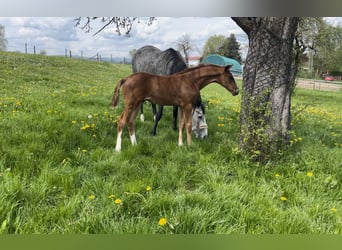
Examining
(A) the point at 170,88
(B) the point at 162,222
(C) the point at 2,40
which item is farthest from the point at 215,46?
(C) the point at 2,40

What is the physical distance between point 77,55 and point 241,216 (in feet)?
6.42

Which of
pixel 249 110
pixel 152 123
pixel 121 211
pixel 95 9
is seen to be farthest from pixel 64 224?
pixel 152 123

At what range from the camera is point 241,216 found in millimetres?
1582

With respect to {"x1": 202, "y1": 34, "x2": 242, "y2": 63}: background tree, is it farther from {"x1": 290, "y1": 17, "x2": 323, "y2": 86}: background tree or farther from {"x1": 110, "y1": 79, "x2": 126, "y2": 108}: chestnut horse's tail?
{"x1": 110, "y1": 79, "x2": 126, "y2": 108}: chestnut horse's tail

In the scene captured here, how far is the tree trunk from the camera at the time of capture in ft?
7.20

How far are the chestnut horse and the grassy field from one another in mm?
210

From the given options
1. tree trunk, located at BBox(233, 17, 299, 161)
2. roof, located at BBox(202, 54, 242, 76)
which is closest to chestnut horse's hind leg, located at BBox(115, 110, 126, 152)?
roof, located at BBox(202, 54, 242, 76)

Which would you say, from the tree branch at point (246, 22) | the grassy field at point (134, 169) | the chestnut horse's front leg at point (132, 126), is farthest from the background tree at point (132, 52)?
the tree branch at point (246, 22)

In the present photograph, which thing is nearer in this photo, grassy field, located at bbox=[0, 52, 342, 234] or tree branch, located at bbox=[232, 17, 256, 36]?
grassy field, located at bbox=[0, 52, 342, 234]

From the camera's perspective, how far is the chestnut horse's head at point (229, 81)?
8.26 feet

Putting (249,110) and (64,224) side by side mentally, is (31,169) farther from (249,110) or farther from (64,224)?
(249,110)

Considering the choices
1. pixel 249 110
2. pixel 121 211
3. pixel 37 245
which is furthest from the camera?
pixel 249 110

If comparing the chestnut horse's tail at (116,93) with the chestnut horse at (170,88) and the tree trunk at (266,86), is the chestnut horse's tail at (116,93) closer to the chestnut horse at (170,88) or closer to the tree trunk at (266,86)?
the chestnut horse at (170,88)

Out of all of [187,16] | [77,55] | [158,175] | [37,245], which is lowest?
[37,245]
